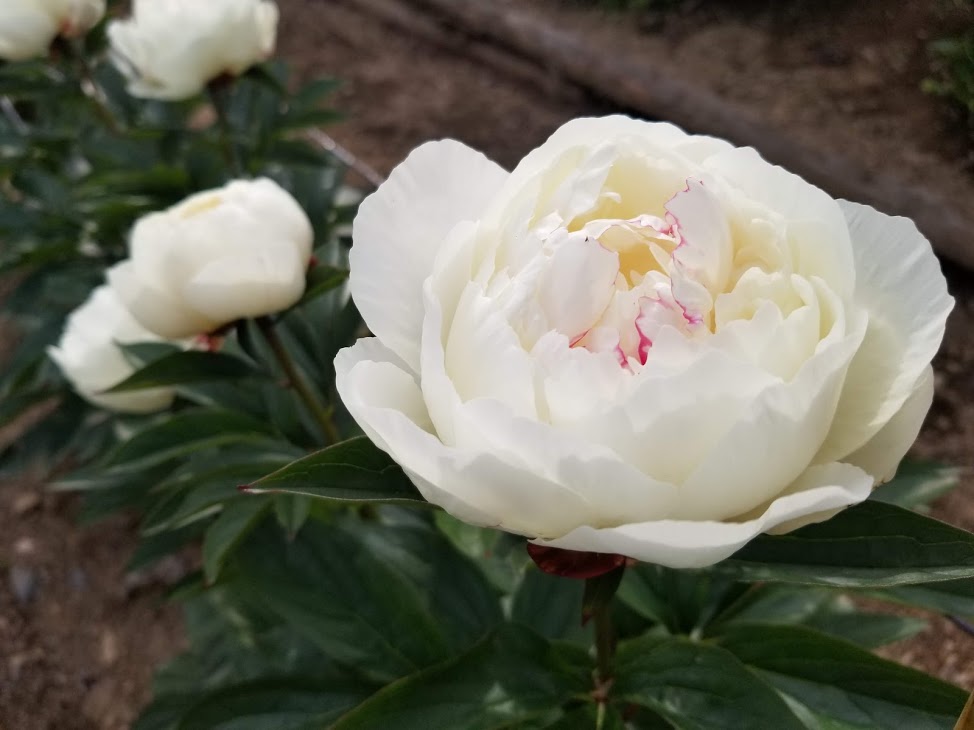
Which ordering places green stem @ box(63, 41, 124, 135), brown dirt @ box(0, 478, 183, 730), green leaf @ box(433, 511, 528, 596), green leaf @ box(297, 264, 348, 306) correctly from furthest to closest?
brown dirt @ box(0, 478, 183, 730) → green stem @ box(63, 41, 124, 135) → green leaf @ box(297, 264, 348, 306) → green leaf @ box(433, 511, 528, 596)

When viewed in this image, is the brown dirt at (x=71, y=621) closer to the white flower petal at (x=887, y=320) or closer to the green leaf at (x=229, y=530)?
the green leaf at (x=229, y=530)

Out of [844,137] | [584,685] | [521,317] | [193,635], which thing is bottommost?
[193,635]

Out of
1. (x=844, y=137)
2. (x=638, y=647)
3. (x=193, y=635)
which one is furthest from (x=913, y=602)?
(x=844, y=137)

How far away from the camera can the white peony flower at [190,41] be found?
0.99 metres

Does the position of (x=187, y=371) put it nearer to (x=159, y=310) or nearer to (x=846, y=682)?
(x=159, y=310)

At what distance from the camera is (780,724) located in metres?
0.44

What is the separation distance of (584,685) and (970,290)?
1.46 m

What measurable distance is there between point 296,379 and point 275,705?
269 millimetres

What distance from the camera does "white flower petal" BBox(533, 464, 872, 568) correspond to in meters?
0.32

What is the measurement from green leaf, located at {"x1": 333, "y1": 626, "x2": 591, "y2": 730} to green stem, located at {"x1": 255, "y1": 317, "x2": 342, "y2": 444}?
1.04ft

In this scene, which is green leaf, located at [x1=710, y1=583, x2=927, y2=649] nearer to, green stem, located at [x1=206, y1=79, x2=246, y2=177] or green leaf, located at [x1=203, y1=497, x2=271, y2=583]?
green leaf, located at [x1=203, y1=497, x2=271, y2=583]

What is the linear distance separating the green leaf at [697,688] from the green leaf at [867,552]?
6cm

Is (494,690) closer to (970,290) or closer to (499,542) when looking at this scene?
(499,542)

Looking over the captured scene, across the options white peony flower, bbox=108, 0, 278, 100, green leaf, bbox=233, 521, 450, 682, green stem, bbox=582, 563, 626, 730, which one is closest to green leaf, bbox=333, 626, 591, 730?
green stem, bbox=582, 563, 626, 730
